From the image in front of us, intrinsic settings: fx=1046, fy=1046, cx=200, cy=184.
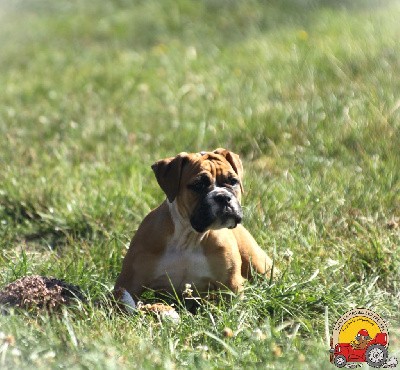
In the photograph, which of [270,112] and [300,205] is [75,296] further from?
[270,112]

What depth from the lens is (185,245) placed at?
6004 mm

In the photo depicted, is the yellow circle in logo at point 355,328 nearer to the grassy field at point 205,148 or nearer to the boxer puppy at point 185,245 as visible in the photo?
the grassy field at point 205,148

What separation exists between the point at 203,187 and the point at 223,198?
0.21m

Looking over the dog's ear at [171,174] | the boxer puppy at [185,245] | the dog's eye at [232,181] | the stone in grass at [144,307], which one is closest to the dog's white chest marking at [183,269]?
the boxer puppy at [185,245]

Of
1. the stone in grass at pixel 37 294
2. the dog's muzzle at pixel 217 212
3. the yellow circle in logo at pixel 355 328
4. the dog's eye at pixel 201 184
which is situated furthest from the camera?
the dog's eye at pixel 201 184

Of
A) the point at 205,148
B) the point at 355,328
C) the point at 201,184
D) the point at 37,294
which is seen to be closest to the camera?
the point at 355,328

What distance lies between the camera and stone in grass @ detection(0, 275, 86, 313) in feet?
17.9

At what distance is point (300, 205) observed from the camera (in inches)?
277

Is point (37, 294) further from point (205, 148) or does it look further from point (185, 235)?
point (205, 148)

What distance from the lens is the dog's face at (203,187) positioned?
18.8 ft

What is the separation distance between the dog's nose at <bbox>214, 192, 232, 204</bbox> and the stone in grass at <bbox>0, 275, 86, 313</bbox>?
2.98 ft

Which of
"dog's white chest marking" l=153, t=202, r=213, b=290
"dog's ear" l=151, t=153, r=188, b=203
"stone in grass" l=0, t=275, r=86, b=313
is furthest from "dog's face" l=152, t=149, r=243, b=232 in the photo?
"stone in grass" l=0, t=275, r=86, b=313

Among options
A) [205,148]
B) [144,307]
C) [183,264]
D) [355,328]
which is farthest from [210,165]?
[205,148]

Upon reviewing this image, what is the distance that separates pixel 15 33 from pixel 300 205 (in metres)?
6.43
